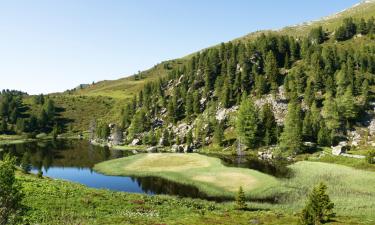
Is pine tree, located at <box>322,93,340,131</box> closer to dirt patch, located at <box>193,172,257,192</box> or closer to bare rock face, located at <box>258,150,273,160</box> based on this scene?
bare rock face, located at <box>258,150,273,160</box>

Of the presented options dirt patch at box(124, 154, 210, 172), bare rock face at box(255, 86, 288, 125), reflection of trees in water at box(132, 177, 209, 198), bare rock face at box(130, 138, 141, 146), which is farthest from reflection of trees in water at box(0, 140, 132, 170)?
bare rock face at box(255, 86, 288, 125)

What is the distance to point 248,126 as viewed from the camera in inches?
6088

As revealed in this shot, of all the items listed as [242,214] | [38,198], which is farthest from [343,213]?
[38,198]

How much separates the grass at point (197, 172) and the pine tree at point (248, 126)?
38563 mm

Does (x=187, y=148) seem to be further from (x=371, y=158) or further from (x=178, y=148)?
(x=371, y=158)

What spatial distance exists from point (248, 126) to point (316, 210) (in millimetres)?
104489

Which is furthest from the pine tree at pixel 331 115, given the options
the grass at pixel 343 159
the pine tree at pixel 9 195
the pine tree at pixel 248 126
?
the pine tree at pixel 9 195

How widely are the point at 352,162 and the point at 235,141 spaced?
201 feet

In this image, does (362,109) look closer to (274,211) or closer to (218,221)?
(274,211)

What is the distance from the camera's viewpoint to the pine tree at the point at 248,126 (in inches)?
6019

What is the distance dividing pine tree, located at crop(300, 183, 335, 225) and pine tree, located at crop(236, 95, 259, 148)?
314ft

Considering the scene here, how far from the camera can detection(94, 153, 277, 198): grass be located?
7989cm

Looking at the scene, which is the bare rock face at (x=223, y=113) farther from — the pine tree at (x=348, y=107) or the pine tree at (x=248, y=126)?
the pine tree at (x=348, y=107)

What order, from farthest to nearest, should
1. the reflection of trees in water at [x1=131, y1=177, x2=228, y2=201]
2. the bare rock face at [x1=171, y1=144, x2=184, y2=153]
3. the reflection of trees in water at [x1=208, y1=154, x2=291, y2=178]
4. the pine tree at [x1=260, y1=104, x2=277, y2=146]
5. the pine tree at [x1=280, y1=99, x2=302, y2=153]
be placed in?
the bare rock face at [x1=171, y1=144, x2=184, y2=153] < the pine tree at [x1=260, y1=104, x2=277, y2=146] < the pine tree at [x1=280, y1=99, x2=302, y2=153] < the reflection of trees in water at [x1=208, y1=154, x2=291, y2=178] < the reflection of trees in water at [x1=131, y1=177, x2=228, y2=201]
